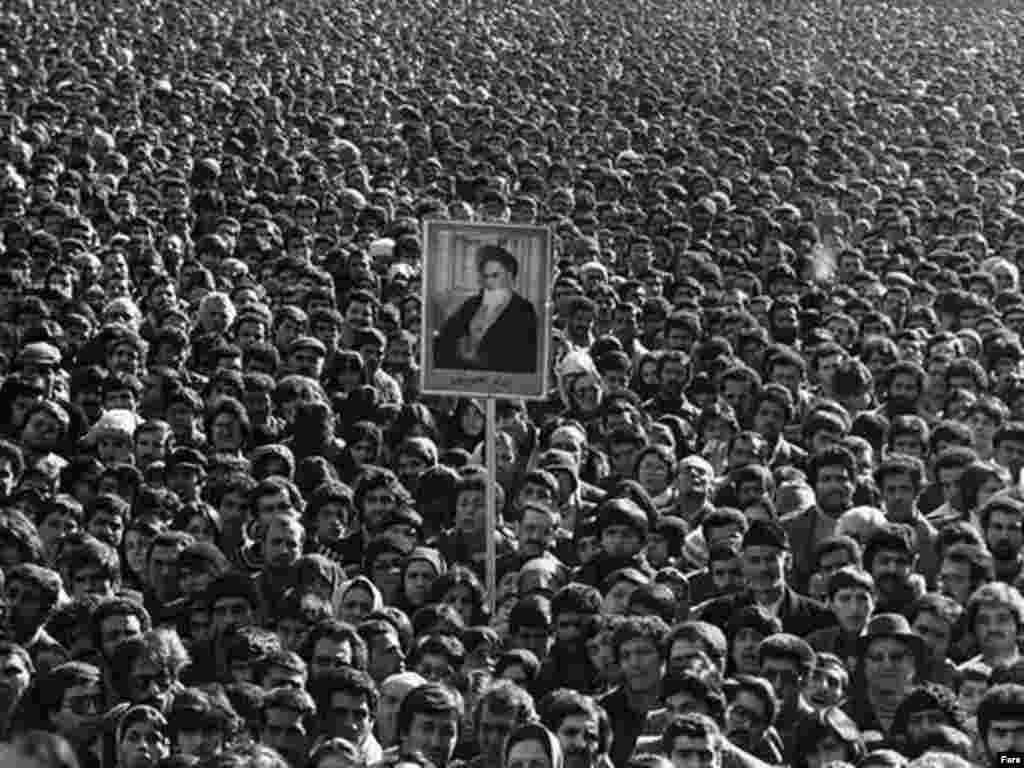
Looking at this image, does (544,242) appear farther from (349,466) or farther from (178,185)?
(178,185)

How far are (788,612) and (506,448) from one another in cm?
376

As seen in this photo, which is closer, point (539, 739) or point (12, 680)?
point (539, 739)

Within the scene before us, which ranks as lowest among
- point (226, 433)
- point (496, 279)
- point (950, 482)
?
point (950, 482)

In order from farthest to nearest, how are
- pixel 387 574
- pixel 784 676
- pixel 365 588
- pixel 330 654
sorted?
1. pixel 387 574
2. pixel 365 588
3. pixel 330 654
4. pixel 784 676

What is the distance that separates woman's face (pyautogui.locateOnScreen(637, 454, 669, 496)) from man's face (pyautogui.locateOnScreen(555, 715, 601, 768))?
4.48 m

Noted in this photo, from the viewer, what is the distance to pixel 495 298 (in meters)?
13.9

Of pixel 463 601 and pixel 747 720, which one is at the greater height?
pixel 463 601

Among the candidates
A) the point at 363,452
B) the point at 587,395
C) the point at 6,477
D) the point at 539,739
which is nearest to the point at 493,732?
the point at 539,739

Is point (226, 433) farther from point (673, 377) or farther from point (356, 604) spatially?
point (356, 604)

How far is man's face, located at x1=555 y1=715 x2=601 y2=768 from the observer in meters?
10.5

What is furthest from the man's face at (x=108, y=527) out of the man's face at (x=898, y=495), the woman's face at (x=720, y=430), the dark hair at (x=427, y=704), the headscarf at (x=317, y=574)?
the man's face at (x=898, y=495)

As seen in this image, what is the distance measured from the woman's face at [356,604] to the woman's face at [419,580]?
0.96 ft

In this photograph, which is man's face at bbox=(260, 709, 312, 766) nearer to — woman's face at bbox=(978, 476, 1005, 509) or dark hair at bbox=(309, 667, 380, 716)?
dark hair at bbox=(309, 667, 380, 716)

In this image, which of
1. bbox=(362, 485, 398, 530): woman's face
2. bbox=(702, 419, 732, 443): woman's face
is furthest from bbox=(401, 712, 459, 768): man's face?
bbox=(702, 419, 732, 443): woman's face
